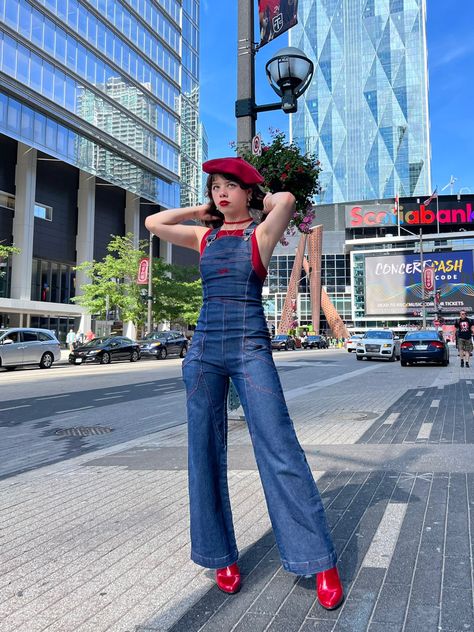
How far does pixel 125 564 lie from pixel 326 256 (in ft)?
317

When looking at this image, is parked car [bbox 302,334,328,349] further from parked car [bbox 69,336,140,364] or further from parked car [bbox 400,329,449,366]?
parked car [bbox 400,329,449,366]

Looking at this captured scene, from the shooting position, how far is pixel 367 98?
126 meters

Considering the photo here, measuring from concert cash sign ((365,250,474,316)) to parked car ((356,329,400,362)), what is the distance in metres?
55.9

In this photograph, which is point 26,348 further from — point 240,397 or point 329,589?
point 329,589

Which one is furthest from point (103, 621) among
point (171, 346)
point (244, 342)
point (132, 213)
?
point (132, 213)

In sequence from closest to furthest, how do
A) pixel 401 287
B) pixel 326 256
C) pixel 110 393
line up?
1. pixel 110 393
2. pixel 401 287
3. pixel 326 256

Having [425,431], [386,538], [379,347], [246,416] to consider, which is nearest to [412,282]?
[379,347]

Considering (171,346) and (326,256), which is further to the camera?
(326,256)

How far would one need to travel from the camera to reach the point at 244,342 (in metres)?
2.37

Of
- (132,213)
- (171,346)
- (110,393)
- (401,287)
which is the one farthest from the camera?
(401,287)

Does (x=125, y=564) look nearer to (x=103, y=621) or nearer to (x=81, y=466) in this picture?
(x=103, y=621)

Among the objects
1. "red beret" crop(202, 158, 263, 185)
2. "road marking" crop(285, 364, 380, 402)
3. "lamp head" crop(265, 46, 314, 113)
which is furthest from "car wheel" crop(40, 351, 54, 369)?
"red beret" crop(202, 158, 263, 185)

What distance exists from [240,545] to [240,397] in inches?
41.9

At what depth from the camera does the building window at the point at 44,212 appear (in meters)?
40.9
